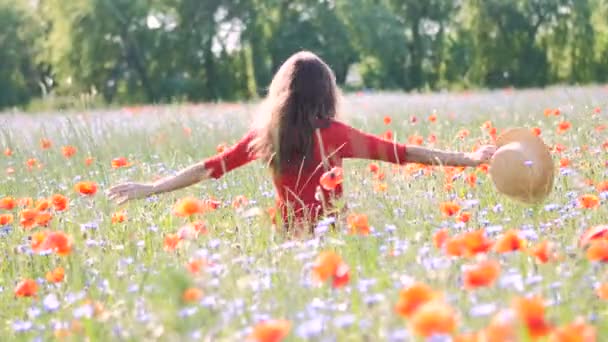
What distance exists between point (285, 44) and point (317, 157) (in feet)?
111

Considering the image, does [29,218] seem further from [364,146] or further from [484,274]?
[484,274]

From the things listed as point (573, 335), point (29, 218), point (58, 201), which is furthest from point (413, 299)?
point (58, 201)

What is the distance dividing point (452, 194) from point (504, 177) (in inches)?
20.1

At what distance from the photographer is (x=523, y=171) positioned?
12.4ft

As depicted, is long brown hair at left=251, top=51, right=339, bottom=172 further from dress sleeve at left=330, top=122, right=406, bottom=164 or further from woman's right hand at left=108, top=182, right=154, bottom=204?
woman's right hand at left=108, top=182, right=154, bottom=204

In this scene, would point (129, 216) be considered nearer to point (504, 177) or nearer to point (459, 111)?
point (504, 177)

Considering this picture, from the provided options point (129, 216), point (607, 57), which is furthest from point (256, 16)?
point (129, 216)

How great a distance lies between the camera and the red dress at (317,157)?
159 inches

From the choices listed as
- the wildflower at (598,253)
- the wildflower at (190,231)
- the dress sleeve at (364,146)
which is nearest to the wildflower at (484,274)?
the wildflower at (598,253)

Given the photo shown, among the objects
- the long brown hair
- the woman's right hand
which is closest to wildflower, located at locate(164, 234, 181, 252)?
the woman's right hand

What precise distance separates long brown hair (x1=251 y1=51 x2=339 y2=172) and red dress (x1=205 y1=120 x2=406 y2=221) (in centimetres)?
5

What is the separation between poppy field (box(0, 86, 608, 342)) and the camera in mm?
1979

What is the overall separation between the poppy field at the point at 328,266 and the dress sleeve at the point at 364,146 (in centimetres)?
12

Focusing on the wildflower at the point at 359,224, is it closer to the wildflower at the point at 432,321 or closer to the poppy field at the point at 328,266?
the poppy field at the point at 328,266
